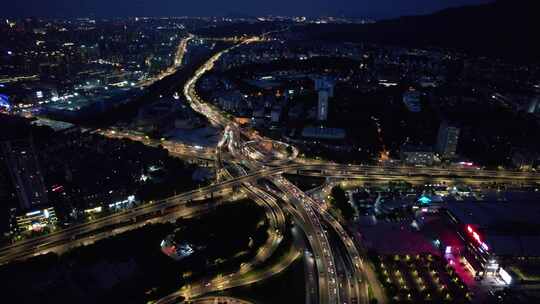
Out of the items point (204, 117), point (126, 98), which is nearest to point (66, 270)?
point (204, 117)

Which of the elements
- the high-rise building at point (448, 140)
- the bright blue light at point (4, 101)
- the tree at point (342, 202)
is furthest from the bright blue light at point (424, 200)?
the bright blue light at point (4, 101)

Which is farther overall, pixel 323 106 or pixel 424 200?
pixel 323 106

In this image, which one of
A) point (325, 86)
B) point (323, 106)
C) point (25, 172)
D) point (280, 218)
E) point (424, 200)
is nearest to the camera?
point (25, 172)

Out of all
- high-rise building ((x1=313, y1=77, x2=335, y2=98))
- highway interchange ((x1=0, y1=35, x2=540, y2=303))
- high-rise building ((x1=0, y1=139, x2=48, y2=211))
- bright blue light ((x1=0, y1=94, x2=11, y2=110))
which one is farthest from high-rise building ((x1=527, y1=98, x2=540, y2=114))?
bright blue light ((x1=0, y1=94, x2=11, y2=110))

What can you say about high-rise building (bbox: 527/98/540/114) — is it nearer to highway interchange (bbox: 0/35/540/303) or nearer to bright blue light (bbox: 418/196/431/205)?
highway interchange (bbox: 0/35/540/303)

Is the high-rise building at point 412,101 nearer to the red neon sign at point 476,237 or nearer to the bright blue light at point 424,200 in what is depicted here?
the bright blue light at point 424,200

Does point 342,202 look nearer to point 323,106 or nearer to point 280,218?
point 280,218

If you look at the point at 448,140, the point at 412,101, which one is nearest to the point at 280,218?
the point at 448,140
